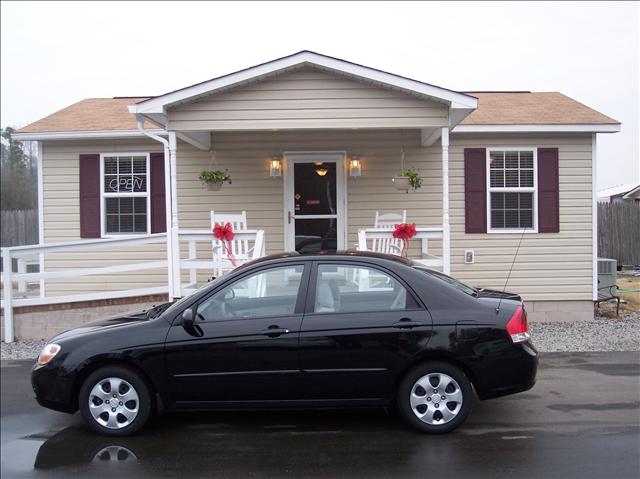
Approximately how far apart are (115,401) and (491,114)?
8.54 meters

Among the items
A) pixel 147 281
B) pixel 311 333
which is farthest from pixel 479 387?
pixel 147 281

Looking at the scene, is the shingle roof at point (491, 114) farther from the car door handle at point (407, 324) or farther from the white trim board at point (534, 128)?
the car door handle at point (407, 324)

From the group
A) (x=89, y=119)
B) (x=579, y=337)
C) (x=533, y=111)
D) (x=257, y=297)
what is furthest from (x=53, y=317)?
(x=533, y=111)

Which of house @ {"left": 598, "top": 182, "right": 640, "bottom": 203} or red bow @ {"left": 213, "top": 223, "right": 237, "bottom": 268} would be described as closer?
red bow @ {"left": 213, "top": 223, "right": 237, "bottom": 268}

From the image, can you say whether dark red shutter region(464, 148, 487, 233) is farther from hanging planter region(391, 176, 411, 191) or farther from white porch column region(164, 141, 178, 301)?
white porch column region(164, 141, 178, 301)

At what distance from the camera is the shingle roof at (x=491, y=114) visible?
11031mm

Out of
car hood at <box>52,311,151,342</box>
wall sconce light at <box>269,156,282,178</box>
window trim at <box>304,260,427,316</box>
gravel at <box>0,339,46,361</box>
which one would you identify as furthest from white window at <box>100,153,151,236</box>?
window trim at <box>304,260,427,316</box>

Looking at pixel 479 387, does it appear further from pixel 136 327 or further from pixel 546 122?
pixel 546 122

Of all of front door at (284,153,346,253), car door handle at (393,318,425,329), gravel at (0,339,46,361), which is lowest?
gravel at (0,339,46,361)

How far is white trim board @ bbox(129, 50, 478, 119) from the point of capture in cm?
886

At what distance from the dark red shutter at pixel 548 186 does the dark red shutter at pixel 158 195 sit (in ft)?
21.4

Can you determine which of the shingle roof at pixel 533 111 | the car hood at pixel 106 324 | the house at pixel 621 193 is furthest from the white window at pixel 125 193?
the house at pixel 621 193

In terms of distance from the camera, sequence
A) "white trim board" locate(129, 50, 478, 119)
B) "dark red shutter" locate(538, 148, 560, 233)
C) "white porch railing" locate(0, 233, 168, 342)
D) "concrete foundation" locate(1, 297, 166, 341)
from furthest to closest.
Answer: "dark red shutter" locate(538, 148, 560, 233)
"concrete foundation" locate(1, 297, 166, 341)
"white porch railing" locate(0, 233, 168, 342)
"white trim board" locate(129, 50, 478, 119)

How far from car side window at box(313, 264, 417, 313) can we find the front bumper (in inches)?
83.6
